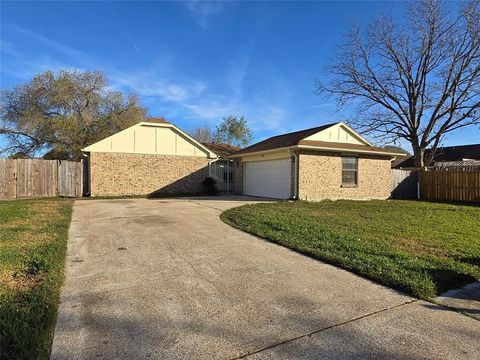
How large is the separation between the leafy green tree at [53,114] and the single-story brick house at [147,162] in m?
8.42

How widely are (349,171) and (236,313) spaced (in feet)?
52.1

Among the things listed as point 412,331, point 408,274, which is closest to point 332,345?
point 412,331

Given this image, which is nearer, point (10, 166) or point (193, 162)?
point (10, 166)

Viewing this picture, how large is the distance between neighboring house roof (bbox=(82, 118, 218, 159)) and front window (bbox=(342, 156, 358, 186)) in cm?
856

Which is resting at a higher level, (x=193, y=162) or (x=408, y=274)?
(x=193, y=162)

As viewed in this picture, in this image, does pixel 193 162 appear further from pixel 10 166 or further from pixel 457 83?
pixel 457 83

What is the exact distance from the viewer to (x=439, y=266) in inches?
200

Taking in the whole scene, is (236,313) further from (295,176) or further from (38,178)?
(38,178)

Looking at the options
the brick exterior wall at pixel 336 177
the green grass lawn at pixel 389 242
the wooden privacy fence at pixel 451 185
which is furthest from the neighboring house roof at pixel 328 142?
the green grass lawn at pixel 389 242

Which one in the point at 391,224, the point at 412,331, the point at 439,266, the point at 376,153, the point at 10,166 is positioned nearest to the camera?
the point at 412,331

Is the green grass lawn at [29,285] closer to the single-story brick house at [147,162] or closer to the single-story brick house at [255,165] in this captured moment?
the single-story brick house at [147,162]

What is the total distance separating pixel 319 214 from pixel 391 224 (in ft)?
7.66

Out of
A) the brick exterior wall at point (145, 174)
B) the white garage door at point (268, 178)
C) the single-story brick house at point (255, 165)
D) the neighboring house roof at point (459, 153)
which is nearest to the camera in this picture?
the single-story brick house at point (255, 165)

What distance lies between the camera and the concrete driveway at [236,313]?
8.95 feet
